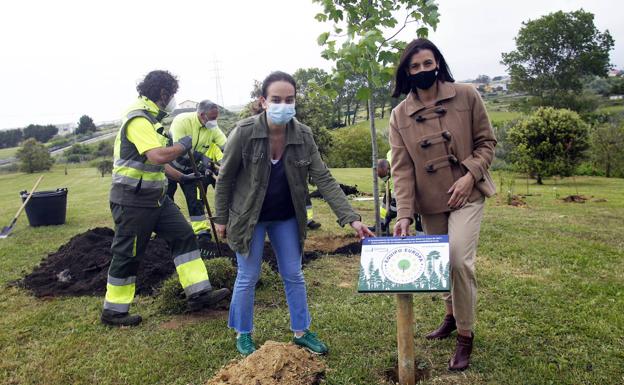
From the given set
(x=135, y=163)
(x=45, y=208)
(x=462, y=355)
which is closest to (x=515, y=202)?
(x=462, y=355)

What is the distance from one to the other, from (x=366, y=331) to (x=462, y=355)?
98 centimetres

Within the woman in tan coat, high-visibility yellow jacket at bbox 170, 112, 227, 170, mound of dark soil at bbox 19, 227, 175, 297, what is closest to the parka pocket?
the woman in tan coat

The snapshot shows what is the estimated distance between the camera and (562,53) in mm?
47188

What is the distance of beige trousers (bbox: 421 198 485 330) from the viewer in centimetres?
321

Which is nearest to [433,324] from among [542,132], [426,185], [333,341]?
[333,341]

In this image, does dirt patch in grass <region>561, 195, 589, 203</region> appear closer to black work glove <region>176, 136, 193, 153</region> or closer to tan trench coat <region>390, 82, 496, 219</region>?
tan trench coat <region>390, 82, 496, 219</region>

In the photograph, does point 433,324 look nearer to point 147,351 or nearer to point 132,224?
point 147,351

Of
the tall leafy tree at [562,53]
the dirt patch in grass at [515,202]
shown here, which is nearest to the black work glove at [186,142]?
the dirt patch in grass at [515,202]

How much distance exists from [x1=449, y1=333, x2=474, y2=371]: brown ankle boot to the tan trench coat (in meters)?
0.93

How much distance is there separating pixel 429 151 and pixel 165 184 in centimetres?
262

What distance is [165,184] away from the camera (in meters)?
4.66

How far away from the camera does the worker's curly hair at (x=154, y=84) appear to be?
446 cm

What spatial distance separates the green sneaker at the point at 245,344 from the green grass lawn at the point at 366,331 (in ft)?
0.46

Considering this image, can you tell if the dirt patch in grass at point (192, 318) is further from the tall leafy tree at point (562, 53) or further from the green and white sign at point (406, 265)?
the tall leafy tree at point (562, 53)
